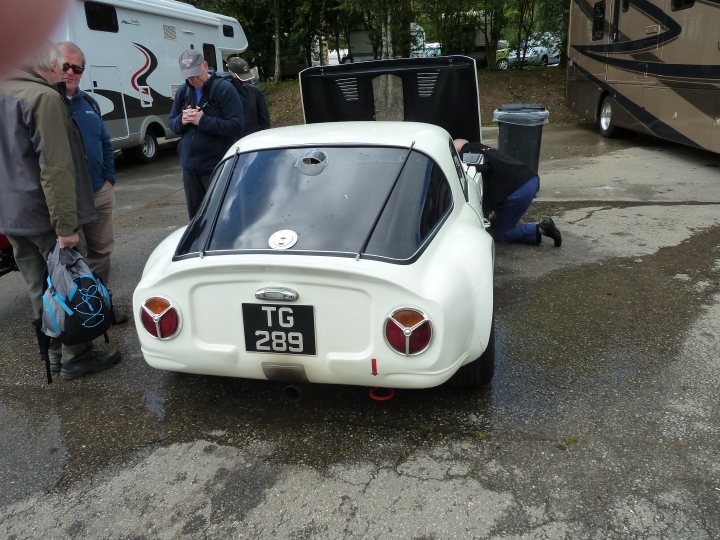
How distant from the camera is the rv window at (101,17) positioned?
1073 centimetres

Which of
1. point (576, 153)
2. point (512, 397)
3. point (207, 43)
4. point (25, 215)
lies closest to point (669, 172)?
point (576, 153)

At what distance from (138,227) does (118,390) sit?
4501mm

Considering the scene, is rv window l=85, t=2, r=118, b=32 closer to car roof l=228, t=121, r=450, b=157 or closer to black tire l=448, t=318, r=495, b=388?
car roof l=228, t=121, r=450, b=157

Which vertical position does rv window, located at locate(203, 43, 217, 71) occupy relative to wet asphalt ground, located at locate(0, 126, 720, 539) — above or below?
above

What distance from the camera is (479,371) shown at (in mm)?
3369

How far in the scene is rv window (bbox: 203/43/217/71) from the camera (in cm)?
1438

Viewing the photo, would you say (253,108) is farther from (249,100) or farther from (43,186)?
(43,186)

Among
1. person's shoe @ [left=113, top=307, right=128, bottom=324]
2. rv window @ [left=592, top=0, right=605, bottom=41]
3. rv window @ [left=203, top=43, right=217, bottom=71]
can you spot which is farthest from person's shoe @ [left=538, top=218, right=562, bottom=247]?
rv window @ [left=203, top=43, right=217, bottom=71]

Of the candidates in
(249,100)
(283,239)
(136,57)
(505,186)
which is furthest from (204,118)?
(136,57)

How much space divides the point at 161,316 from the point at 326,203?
41.8 inches

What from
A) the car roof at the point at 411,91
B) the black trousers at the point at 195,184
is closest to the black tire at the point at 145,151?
the car roof at the point at 411,91

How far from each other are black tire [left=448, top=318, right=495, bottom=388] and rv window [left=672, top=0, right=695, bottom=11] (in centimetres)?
802

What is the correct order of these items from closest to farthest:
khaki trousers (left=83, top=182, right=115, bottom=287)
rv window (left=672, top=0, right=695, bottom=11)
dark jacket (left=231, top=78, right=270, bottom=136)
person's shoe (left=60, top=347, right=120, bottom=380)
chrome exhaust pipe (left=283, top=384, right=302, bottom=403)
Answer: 1. chrome exhaust pipe (left=283, top=384, right=302, bottom=403)
2. person's shoe (left=60, top=347, right=120, bottom=380)
3. khaki trousers (left=83, top=182, right=115, bottom=287)
4. dark jacket (left=231, top=78, right=270, bottom=136)
5. rv window (left=672, top=0, right=695, bottom=11)

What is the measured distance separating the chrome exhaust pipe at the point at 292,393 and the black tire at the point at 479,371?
2.88 ft
